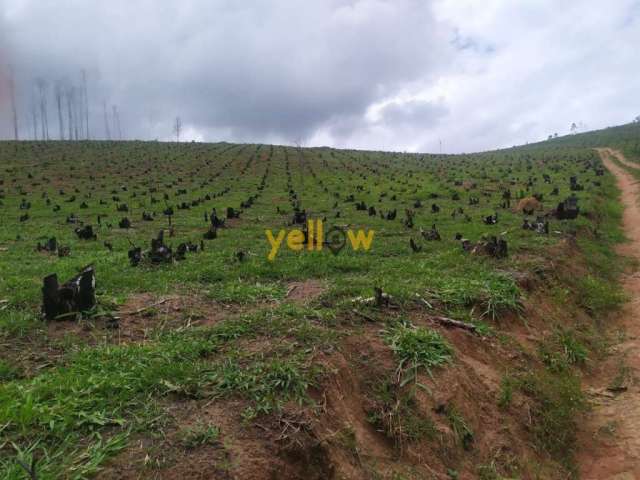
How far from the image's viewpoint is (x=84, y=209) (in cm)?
1858

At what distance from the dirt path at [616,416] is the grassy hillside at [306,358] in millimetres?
227

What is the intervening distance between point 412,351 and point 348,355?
791mm

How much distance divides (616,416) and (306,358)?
386 centimetres

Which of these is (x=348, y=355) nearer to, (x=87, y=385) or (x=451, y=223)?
(x=87, y=385)

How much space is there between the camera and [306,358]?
4.48 m

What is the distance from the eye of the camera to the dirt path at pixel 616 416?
435 centimetres

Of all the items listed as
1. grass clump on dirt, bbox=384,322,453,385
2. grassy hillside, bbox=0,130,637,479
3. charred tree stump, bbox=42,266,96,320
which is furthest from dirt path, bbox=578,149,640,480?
charred tree stump, bbox=42,266,96,320

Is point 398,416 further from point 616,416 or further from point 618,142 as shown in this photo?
point 618,142

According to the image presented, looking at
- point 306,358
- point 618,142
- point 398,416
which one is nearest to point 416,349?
point 398,416

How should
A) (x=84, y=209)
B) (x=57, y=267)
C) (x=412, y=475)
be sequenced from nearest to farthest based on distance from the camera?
(x=412, y=475), (x=57, y=267), (x=84, y=209)

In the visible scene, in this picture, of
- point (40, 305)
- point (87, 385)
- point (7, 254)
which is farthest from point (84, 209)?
point (87, 385)

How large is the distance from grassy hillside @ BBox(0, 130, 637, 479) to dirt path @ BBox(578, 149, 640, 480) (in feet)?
0.75

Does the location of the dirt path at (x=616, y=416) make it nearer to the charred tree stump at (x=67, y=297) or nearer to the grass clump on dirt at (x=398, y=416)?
the grass clump on dirt at (x=398, y=416)

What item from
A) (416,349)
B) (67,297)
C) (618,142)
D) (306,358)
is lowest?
(416,349)
